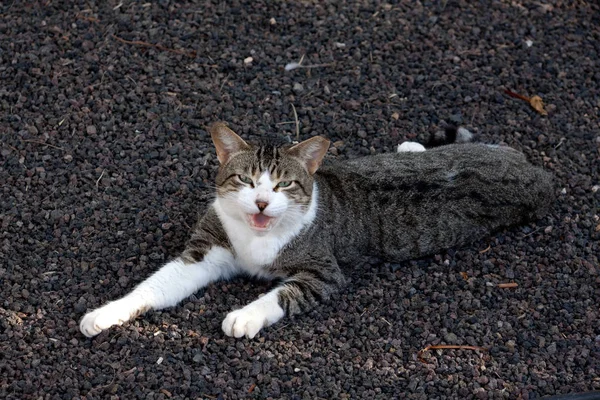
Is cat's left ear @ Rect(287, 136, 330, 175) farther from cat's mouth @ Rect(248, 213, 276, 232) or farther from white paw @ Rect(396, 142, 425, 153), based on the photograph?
white paw @ Rect(396, 142, 425, 153)

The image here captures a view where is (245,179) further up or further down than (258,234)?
further up

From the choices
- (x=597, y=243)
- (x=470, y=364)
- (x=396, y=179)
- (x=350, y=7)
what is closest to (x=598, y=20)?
(x=350, y=7)

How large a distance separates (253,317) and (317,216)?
2.91 feet

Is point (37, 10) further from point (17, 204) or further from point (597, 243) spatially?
point (597, 243)

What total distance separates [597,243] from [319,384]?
2.48 metres

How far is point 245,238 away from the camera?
579 centimetres

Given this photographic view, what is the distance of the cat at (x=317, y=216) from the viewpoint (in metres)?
5.54

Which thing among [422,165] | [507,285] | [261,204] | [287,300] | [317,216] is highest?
[261,204]

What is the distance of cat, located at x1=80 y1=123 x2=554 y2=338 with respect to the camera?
554 centimetres

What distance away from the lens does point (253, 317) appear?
5.38m

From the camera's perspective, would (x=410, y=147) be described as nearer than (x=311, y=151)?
No

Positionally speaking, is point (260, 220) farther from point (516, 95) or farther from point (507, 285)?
point (516, 95)

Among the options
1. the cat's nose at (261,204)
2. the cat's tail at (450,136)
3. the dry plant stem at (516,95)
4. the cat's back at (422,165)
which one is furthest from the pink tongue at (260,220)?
the dry plant stem at (516,95)

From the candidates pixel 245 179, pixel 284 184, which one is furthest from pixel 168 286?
pixel 284 184
